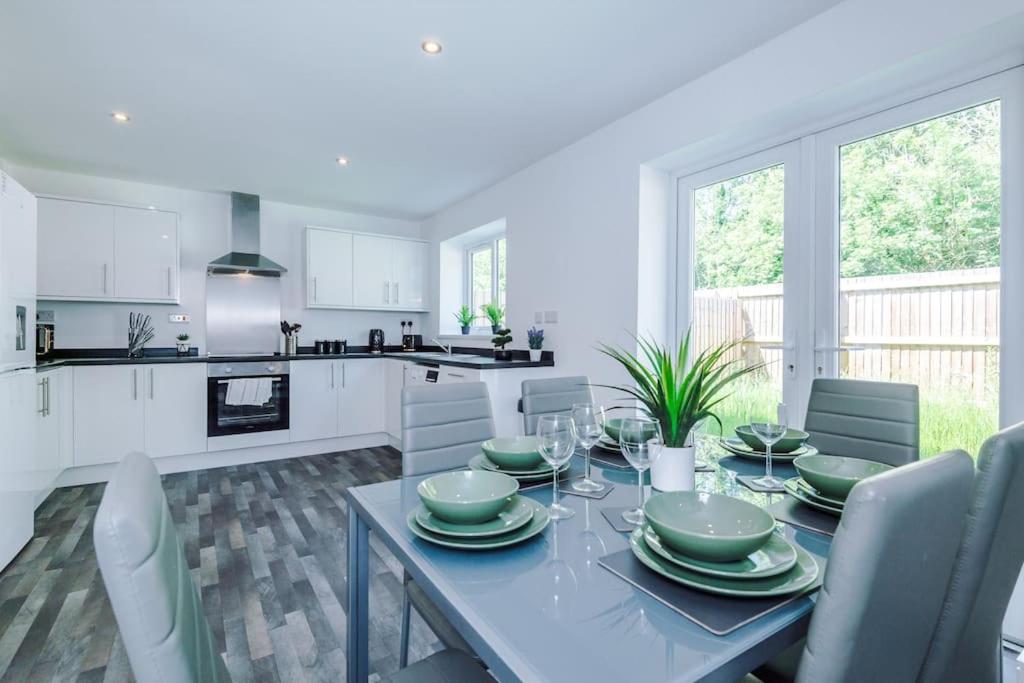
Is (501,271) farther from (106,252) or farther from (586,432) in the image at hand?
(586,432)

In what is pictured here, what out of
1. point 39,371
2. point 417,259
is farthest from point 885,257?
point 39,371

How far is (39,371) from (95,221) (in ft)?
4.83

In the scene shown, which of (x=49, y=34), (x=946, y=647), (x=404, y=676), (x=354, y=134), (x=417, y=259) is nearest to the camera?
(x=946, y=647)

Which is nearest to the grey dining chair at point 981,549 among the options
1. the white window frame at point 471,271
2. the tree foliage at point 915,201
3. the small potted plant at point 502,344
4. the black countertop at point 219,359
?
the tree foliage at point 915,201

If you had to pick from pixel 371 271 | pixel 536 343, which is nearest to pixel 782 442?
pixel 536 343

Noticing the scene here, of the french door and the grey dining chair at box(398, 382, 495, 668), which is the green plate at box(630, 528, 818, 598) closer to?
the grey dining chair at box(398, 382, 495, 668)

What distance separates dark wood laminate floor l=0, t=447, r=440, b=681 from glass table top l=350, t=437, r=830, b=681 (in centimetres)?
106

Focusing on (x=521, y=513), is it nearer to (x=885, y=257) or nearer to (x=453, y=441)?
(x=453, y=441)

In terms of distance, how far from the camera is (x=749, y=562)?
0.79 metres

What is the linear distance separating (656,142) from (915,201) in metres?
1.27

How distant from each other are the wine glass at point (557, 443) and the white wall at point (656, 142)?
6.37 ft

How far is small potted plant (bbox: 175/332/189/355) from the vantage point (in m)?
4.31

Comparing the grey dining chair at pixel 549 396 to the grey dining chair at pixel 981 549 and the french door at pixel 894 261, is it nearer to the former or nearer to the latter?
the french door at pixel 894 261

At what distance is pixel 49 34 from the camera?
215 centimetres
